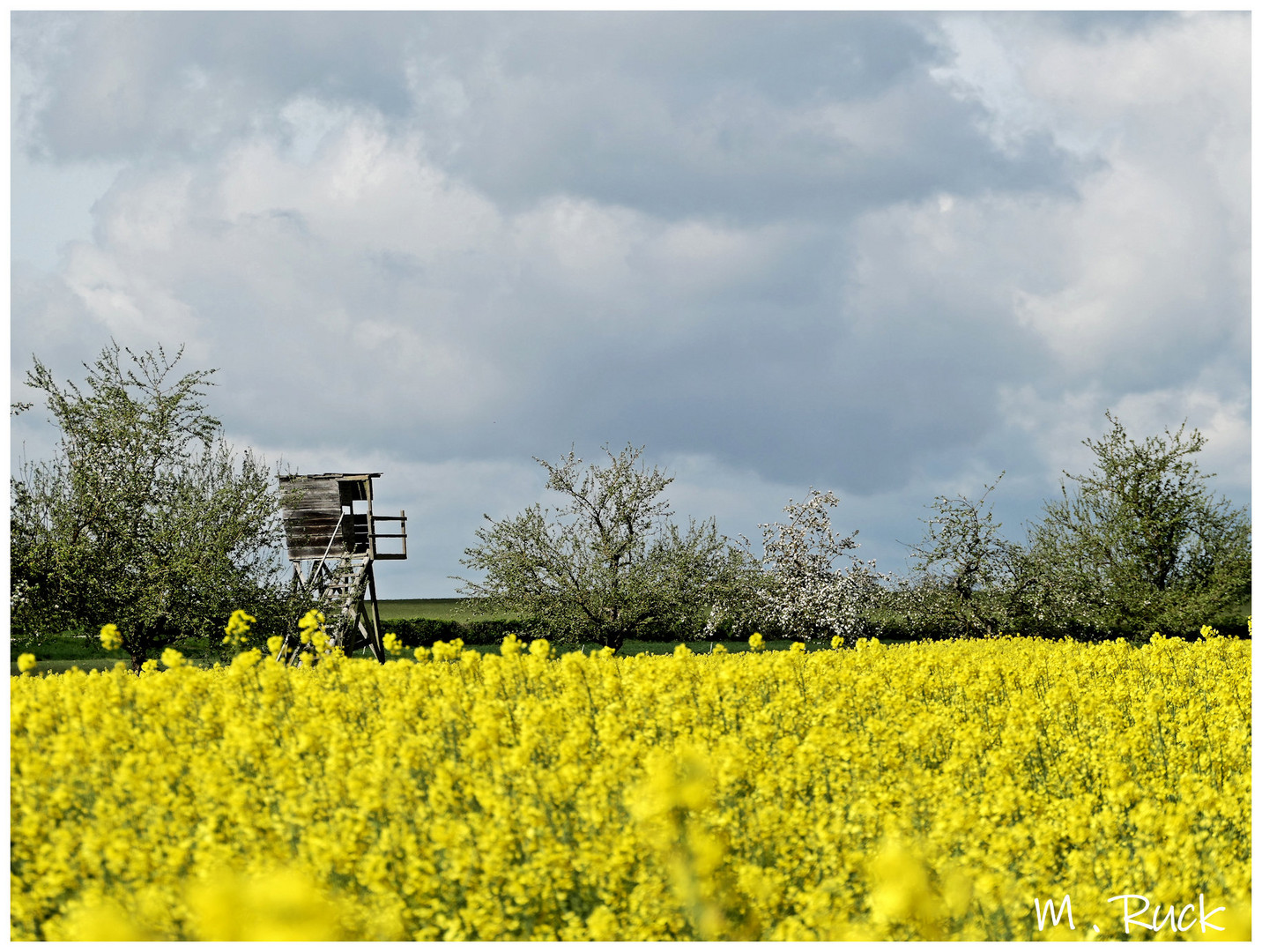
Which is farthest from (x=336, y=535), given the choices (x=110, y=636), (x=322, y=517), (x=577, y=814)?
(x=577, y=814)

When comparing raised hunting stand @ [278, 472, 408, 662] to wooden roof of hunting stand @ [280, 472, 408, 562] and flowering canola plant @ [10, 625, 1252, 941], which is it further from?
flowering canola plant @ [10, 625, 1252, 941]

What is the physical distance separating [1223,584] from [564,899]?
23.4m

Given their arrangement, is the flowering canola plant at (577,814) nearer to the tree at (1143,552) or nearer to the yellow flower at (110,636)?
the yellow flower at (110,636)

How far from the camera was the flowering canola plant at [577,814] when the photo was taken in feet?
14.2

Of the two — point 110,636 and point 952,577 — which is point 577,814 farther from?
point 952,577

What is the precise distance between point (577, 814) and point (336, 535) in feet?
55.6

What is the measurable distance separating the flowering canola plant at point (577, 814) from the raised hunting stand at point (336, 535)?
12.8 metres

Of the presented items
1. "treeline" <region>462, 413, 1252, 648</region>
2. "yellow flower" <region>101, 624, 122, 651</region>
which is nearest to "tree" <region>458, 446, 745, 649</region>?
"treeline" <region>462, 413, 1252, 648</region>

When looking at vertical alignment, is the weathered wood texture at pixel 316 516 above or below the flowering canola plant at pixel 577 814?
above

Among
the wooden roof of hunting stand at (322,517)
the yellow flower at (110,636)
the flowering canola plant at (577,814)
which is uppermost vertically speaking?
the wooden roof of hunting stand at (322,517)

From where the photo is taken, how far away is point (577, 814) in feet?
17.1

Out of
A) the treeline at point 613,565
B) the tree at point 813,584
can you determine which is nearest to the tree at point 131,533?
the treeline at point 613,565

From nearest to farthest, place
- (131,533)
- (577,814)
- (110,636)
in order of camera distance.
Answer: (577,814) < (110,636) < (131,533)

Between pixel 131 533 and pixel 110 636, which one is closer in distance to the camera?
pixel 110 636
